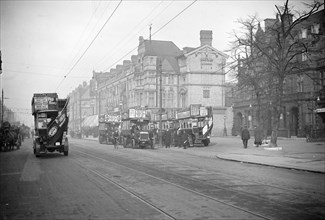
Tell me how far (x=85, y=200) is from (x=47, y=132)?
1556cm

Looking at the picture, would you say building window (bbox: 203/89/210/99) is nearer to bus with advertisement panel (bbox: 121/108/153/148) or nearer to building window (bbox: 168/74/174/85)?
building window (bbox: 168/74/174/85)

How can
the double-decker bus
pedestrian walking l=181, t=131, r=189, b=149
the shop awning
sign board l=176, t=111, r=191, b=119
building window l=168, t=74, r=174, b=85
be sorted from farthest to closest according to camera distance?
1. the shop awning
2. building window l=168, t=74, r=174, b=85
3. sign board l=176, t=111, r=191, b=119
4. the double-decker bus
5. pedestrian walking l=181, t=131, r=189, b=149

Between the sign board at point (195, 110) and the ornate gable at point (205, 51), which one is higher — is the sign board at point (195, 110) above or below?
below

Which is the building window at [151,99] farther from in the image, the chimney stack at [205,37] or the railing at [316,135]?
the railing at [316,135]

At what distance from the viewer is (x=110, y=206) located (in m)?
8.28

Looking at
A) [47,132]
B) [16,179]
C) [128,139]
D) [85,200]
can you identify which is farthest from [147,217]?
[128,139]

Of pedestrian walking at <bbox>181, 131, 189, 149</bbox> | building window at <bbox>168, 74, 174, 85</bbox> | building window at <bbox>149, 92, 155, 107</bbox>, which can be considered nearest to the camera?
pedestrian walking at <bbox>181, 131, 189, 149</bbox>

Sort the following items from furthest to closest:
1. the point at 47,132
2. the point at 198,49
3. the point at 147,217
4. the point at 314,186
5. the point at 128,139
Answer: the point at 198,49 < the point at 128,139 < the point at 47,132 < the point at 314,186 < the point at 147,217

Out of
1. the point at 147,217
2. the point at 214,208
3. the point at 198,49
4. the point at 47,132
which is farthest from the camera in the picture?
the point at 198,49

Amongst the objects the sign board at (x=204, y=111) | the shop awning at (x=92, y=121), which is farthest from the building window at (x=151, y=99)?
the sign board at (x=204, y=111)

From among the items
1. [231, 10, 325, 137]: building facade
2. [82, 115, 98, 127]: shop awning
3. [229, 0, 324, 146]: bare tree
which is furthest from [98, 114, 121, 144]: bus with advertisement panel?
[82, 115, 98, 127]: shop awning

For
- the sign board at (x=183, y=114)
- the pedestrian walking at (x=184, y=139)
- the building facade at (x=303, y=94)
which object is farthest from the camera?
the building facade at (x=303, y=94)

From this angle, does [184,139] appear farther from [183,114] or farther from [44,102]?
[44,102]

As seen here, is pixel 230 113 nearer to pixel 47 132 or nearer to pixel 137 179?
pixel 47 132
